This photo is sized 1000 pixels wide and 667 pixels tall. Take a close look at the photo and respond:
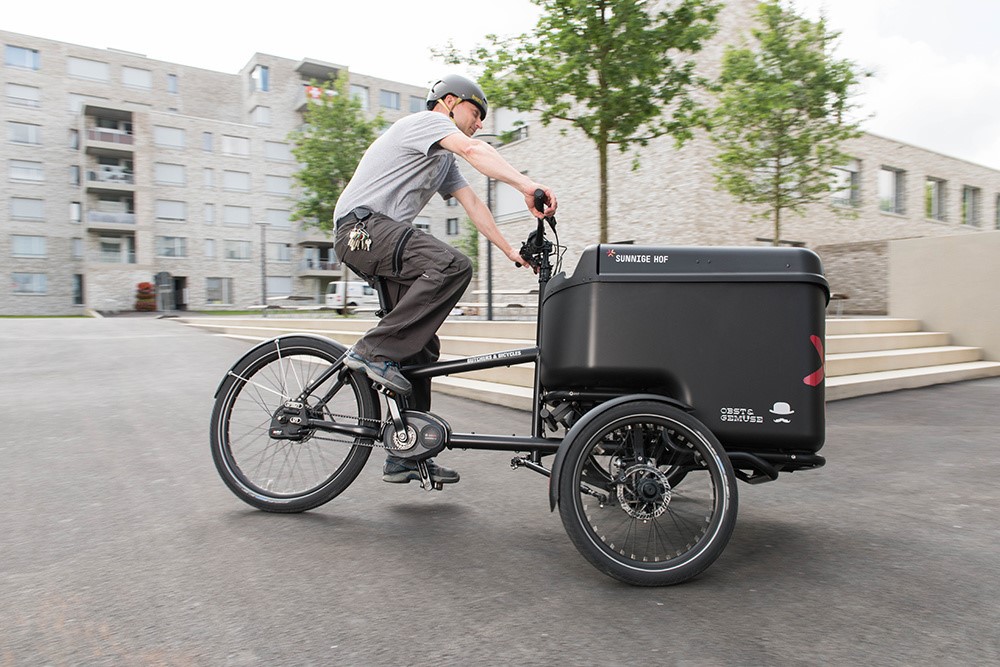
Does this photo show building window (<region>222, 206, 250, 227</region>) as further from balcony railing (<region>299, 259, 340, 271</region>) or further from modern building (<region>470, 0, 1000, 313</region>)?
modern building (<region>470, 0, 1000, 313</region>)

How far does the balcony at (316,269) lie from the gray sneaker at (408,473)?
176 ft

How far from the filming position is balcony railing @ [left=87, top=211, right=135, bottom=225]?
47500mm

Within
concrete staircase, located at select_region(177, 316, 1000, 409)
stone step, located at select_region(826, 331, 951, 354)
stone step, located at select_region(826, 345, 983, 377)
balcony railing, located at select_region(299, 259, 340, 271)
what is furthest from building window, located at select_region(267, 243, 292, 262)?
stone step, located at select_region(826, 345, 983, 377)

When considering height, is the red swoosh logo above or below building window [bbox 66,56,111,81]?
below

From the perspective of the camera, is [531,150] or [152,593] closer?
[152,593]

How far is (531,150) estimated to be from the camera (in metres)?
26.4

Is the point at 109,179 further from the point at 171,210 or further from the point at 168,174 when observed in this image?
the point at 171,210

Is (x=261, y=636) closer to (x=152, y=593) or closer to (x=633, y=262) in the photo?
(x=152, y=593)

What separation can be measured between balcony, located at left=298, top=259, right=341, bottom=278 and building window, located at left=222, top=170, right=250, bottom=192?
7063 mm

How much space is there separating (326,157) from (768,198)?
53.8ft

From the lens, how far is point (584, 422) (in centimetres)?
258

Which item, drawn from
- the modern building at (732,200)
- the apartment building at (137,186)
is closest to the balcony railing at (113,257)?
the apartment building at (137,186)

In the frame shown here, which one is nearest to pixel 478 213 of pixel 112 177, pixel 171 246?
pixel 171 246

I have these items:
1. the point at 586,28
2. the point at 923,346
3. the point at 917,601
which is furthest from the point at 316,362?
the point at 923,346
